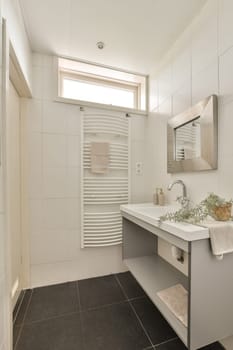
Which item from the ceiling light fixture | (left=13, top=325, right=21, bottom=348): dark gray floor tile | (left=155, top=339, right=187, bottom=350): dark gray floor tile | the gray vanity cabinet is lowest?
(left=155, top=339, right=187, bottom=350): dark gray floor tile

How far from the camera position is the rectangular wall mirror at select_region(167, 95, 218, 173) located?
1.21 meters

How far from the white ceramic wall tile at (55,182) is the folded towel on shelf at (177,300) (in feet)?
4.10

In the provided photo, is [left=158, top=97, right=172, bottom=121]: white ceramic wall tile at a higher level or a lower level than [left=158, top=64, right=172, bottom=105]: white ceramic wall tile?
lower

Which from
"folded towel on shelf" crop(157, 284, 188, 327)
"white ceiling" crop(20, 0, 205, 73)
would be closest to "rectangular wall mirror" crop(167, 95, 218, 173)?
"white ceiling" crop(20, 0, 205, 73)

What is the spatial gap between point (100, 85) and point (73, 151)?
0.92m

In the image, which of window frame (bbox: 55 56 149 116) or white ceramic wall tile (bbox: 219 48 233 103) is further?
window frame (bbox: 55 56 149 116)

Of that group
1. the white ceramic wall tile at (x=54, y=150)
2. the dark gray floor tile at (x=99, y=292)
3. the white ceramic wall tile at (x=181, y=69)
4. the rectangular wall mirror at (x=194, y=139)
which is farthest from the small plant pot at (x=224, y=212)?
the white ceramic wall tile at (x=54, y=150)

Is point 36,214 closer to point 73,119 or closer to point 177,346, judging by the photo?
point 73,119

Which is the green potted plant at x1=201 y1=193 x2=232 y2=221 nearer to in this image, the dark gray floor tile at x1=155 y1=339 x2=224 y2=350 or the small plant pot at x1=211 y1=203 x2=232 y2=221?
the small plant pot at x1=211 y1=203 x2=232 y2=221

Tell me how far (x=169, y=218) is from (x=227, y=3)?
142cm

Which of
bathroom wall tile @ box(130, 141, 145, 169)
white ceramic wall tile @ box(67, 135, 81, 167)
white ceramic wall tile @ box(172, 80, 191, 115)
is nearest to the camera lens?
white ceramic wall tile @ box(172, 80, 191, 115)

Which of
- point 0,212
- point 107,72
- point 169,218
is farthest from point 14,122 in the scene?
point 169,218

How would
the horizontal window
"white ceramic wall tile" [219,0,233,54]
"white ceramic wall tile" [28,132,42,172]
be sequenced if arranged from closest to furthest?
"white ceramic wall tile" [219,0,233,54] < "white ceramic wall tile" [28,132,42,172] < the horizontal window

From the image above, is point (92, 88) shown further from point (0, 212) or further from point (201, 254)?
point (201, 254)
